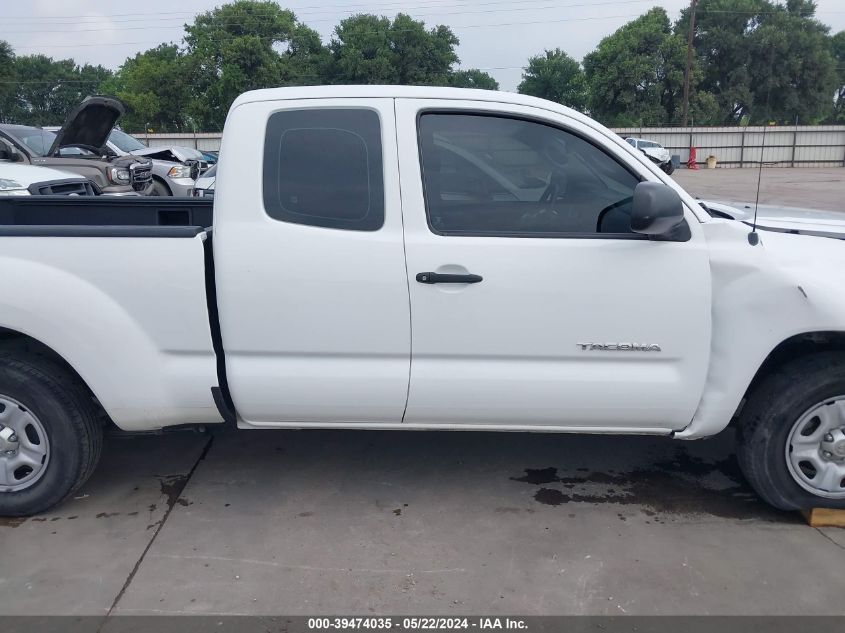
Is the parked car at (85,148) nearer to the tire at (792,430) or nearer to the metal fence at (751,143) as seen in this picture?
the tire at (792,430)

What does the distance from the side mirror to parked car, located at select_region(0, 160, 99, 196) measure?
23.1 feet

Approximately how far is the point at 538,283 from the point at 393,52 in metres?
48.6

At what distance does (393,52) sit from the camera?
48.7 metres

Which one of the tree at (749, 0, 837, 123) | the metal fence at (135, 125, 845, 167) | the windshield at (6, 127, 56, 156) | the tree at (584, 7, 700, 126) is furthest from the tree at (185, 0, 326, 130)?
the windshield at (6, 127, 56, 156)

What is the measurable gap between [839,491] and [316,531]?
238 centimetres

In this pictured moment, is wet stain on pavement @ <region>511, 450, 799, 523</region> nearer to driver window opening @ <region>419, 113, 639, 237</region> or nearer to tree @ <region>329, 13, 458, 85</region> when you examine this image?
driver window opening @ <region>419, 113, 639, 237</region>

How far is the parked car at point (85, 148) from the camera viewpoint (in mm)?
10555

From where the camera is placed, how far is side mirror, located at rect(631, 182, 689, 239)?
3.04 meters

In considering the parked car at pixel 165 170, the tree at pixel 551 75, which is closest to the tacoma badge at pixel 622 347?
the parked car at pixel 165 170

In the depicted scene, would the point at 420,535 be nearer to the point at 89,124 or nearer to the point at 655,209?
the point at 655,209

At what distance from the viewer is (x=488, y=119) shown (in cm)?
338

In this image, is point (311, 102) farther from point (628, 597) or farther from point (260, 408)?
point (628, 597)

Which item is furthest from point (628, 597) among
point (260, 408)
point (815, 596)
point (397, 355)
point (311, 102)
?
point (311, 102)

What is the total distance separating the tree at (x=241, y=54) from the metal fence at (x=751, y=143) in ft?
22.7
